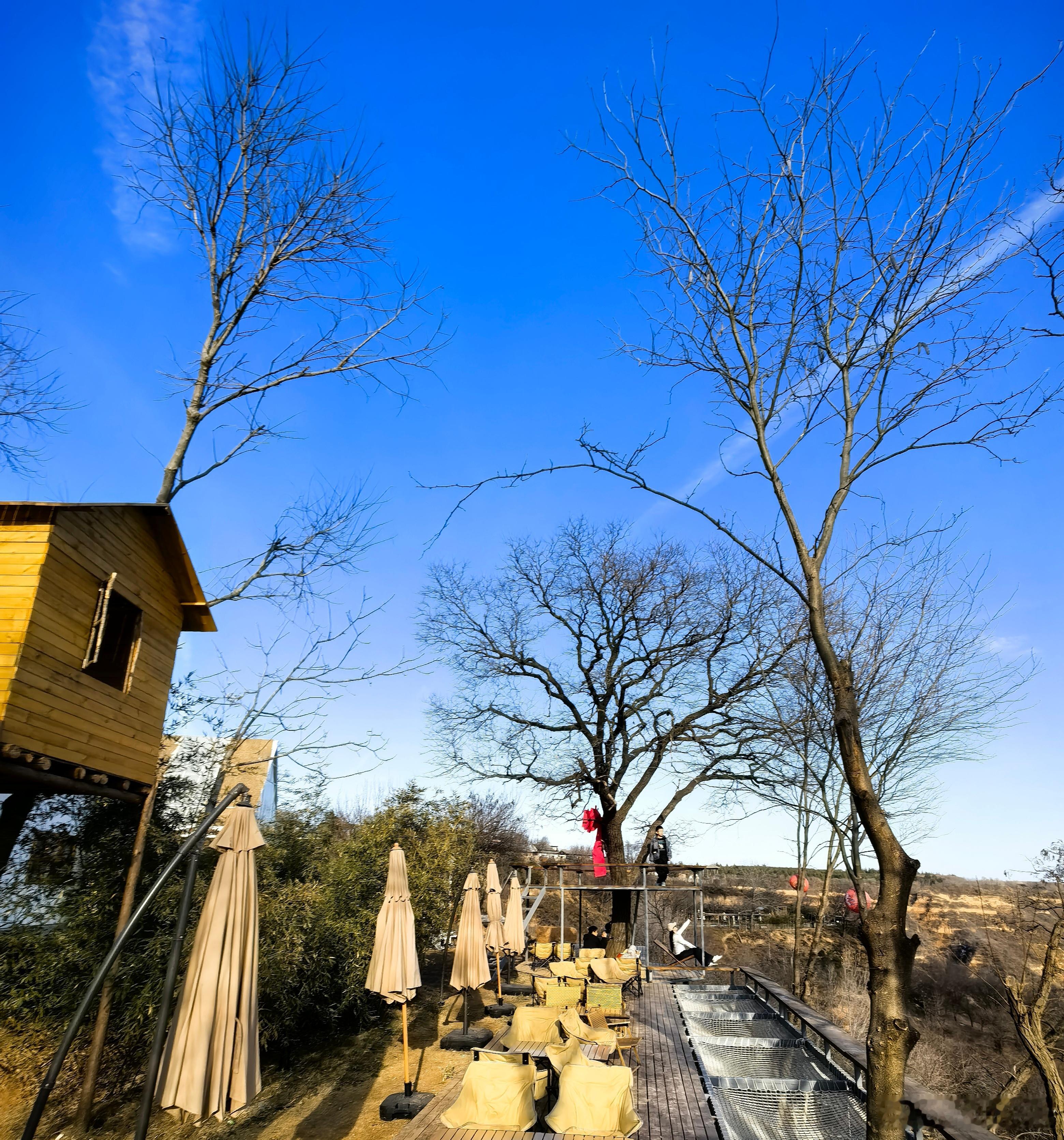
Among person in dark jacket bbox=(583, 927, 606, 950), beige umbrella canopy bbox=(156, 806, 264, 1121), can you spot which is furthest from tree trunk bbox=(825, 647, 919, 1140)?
person in dark jacket bbox=(583, 927, 606, 950)

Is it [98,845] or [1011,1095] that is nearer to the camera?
[98,845]

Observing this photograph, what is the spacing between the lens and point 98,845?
10711 millimetres

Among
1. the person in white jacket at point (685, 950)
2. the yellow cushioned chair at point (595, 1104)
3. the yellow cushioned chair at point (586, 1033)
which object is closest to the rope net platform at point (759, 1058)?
the yellow cushioned chair at point (586, 1033)

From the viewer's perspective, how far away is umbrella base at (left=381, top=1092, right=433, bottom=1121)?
28.9 ft

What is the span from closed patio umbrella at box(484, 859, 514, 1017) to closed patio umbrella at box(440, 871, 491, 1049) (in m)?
1.26

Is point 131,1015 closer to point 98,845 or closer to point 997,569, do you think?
point 98,845

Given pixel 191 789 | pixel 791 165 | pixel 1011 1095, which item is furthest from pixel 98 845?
pixel 1011 1095

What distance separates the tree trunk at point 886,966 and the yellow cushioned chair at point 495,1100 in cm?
416

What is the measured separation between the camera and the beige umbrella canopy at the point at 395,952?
29.1 feet

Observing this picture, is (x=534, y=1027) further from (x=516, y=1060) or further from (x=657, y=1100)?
(x=516, y=1060)

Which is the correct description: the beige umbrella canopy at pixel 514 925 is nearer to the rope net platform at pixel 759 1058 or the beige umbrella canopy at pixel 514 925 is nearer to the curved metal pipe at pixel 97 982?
the rope net platform at pixel 759 1058

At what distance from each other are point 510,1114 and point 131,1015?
614 centimetres

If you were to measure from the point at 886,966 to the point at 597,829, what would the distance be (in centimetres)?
1628

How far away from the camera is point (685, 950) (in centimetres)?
1872
